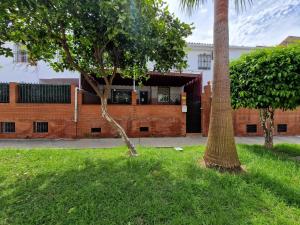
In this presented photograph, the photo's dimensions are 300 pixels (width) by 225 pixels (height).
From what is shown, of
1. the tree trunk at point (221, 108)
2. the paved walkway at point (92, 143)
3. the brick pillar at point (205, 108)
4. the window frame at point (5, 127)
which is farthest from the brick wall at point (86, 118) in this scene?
the tree trunk at point (221, 108)

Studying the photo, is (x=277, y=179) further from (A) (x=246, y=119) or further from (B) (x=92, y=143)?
(A) (x=246, y=119)

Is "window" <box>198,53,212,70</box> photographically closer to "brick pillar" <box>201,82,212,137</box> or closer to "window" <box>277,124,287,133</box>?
"brick pillar" <box>201,82,212,137</box>

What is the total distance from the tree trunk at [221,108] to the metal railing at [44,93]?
26.5 ft

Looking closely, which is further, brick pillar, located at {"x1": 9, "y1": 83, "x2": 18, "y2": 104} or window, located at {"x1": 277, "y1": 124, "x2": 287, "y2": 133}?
window, located at {"x1": 277, "y1": 124, "x2": 287, "y2": 133}

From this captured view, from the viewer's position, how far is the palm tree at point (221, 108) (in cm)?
516

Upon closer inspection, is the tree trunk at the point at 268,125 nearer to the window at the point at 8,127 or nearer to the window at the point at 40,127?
the window at the point at 40,127

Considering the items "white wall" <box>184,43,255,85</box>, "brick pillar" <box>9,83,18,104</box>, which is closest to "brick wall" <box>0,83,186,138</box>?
"brick pillar" <box>9,83,18,104</box>

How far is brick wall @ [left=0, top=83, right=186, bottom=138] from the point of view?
11.0 metres

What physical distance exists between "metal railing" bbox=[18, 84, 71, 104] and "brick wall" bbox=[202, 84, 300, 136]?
6934mm

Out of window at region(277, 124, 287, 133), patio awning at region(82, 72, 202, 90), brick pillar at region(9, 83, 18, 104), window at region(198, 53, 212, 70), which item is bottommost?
window at region(277, 124, 287, 133)

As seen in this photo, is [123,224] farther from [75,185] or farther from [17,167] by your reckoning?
[17,167]

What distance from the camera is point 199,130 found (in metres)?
12.9

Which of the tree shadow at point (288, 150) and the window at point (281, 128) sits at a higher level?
the window at point (281, 128)

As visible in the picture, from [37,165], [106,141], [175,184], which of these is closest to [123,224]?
[175,184]
